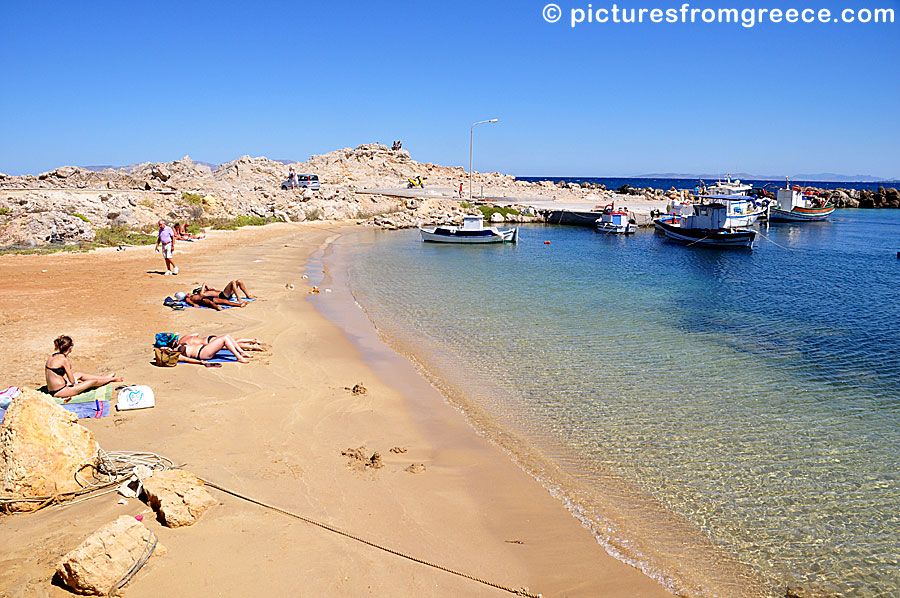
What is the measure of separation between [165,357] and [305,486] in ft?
16.3

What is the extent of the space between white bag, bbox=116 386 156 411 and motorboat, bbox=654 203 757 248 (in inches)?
1484

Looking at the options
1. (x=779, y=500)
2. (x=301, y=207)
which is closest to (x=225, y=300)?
(x=779, y=500)

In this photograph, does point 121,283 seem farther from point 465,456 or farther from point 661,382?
point 661,382

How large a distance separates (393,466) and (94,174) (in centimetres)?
6056

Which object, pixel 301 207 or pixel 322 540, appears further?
pixel 301 207

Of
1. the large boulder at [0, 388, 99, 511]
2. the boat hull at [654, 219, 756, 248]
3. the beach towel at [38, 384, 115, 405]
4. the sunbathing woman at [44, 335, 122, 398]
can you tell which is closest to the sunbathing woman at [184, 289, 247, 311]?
the beach towel at [38, 384, 115, 405]

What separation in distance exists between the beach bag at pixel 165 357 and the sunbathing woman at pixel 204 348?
0.78 feet

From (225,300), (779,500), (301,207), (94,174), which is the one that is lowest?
(779,500)

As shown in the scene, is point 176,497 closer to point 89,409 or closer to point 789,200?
point 89,409

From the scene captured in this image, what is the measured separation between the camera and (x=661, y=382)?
1119 centimetres

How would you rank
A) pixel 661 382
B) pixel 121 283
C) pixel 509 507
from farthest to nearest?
pixel 121 283 → pixel 661 382 → pixel 509 507

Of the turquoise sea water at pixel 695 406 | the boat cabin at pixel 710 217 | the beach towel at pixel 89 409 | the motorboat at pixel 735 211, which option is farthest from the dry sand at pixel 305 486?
the motorboat at pixel 735 211

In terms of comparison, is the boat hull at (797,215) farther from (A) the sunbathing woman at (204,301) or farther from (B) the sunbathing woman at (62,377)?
(B) the sunbathing woman at (62,377)

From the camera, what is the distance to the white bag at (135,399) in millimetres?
8344
